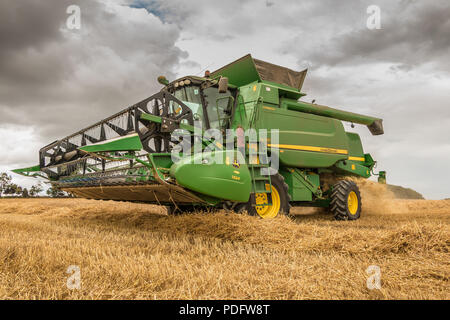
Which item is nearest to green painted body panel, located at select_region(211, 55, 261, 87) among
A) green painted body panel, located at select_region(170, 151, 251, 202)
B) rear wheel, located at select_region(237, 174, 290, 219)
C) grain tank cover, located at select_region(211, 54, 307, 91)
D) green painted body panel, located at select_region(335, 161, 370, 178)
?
grain tank cover, located at select_region(211, 54, 307, 91)

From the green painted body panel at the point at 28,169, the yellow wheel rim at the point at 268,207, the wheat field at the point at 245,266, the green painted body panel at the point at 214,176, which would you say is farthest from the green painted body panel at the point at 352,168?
the green painted body panel at the point at 28,169

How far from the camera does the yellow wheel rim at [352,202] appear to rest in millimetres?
7598

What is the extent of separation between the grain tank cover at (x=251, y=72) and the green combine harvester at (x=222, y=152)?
0.06 feet

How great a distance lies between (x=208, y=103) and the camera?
225 inches

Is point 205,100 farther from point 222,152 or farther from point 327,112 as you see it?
Result: point 327,112

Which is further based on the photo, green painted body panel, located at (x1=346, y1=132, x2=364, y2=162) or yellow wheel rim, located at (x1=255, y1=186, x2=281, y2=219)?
green painted body panel, located at (x1=346, y1=132, x2=364, y2=162)

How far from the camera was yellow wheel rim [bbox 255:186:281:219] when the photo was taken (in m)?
5.39

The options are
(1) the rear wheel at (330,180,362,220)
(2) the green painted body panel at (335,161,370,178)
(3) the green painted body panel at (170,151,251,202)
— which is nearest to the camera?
(3) the green painted body panel at (170,151,251,202)

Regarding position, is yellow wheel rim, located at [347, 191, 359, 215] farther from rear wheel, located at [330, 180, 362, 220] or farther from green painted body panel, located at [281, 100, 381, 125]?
green painted body panel, located at [281, 100, 381, 125]

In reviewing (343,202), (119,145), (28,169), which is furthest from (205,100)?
(28,169)

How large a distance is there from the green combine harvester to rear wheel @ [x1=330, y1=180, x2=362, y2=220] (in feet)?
0.07

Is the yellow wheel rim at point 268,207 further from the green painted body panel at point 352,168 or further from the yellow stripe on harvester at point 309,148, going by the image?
the green painted body panel at point 352,168

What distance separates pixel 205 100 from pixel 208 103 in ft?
0.23

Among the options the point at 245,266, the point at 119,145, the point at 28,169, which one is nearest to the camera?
the point at 245,266
